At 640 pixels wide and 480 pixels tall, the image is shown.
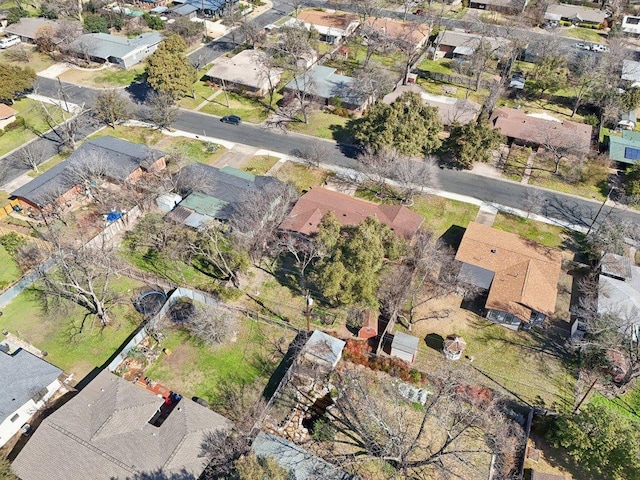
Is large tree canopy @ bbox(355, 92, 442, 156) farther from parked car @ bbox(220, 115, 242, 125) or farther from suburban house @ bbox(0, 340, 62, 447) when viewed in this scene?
suburban house @ bbox(0, 340, 62, 447)

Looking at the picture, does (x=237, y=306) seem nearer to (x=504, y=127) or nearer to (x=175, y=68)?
(x=175, y=68)

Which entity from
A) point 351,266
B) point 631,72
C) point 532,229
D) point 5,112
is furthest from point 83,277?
point 631,72

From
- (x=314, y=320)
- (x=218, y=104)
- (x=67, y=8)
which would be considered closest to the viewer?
(x=314, y=320)

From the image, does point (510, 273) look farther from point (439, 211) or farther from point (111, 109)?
point (111, 109)

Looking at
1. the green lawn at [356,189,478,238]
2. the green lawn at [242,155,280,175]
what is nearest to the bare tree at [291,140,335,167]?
the green lawn at [242,155,280,175]

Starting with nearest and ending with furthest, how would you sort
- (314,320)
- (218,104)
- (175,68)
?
(314,320) < (175,68) < (218,104)

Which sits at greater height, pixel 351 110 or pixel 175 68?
pixel 175 68

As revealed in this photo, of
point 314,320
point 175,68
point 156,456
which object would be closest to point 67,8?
point 175,68

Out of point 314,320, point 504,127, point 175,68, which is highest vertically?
point 175,68
